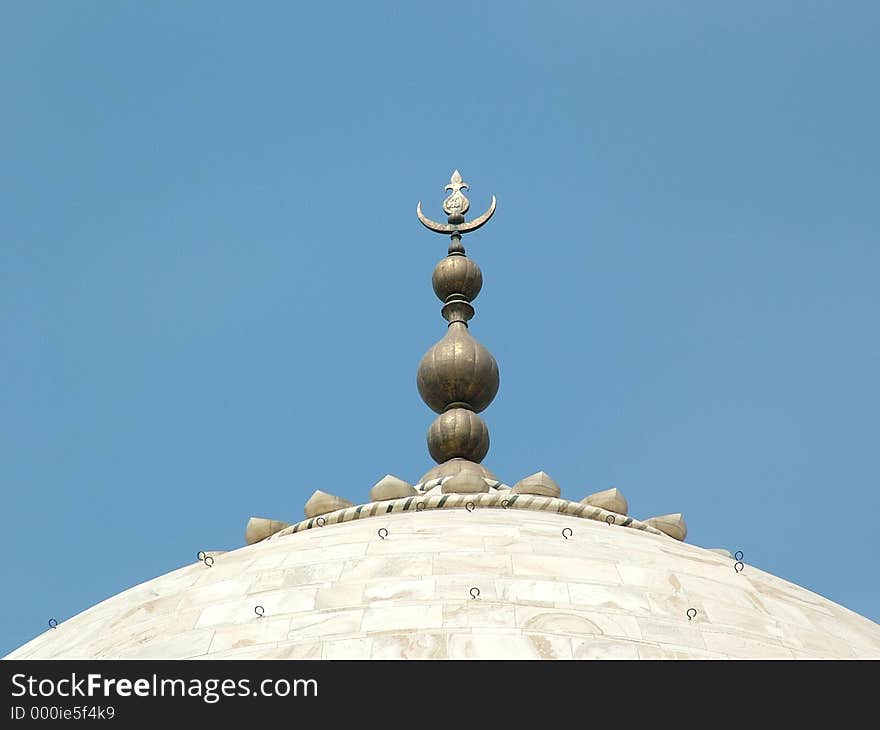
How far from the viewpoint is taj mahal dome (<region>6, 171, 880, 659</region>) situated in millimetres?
15242

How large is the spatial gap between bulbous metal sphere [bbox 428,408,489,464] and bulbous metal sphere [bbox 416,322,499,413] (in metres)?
0.26

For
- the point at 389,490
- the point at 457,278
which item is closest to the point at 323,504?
the point at 389,490

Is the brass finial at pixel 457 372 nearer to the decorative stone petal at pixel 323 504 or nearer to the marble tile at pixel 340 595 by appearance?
the decorative stone petal at pixel 323 504

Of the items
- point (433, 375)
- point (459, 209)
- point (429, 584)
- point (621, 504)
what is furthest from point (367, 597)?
point (459, 209)

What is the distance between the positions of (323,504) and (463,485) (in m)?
1.25

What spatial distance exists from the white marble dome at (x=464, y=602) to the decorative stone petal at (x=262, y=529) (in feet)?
2.16

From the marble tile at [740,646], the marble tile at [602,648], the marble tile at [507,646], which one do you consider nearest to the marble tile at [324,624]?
the marble tile at [507,646]

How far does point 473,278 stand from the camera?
23.4 m

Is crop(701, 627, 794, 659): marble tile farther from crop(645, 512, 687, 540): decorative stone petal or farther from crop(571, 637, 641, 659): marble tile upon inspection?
crop(645, 512, 687, 540): decorative stone petal

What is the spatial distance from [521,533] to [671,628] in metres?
2.10

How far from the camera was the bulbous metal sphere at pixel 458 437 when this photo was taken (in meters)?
22.2

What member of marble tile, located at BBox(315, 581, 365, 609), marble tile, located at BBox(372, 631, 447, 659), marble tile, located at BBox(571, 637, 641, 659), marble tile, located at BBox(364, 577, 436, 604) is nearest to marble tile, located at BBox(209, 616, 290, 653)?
marble tile, located at BBox(315, 581, 365, 609)

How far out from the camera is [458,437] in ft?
72.7
